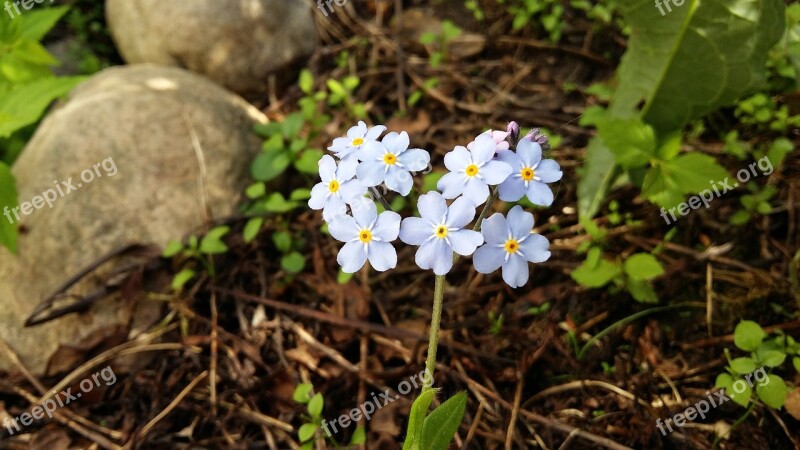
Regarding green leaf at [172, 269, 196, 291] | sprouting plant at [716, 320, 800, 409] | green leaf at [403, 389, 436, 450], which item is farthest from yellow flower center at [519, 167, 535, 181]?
green leaf at [172, 269, 196, 291]

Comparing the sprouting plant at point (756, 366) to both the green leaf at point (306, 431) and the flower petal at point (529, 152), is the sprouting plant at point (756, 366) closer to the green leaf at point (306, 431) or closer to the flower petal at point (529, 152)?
the flower petal at point (529, 152)

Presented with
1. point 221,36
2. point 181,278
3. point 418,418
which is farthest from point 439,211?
point 221,36

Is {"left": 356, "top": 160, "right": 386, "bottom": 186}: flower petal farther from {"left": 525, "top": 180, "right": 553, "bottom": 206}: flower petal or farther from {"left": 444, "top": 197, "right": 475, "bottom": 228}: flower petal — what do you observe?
{"left": 525, "top": 180, "right": 553, "bottom": 206}: flower petal

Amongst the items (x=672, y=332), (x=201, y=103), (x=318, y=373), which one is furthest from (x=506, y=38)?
(x=318, y=373)

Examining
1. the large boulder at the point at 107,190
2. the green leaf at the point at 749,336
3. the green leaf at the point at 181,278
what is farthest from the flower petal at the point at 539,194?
the large boulder at the point at 107,190

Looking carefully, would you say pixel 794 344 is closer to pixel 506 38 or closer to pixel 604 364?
pixel 604 364
